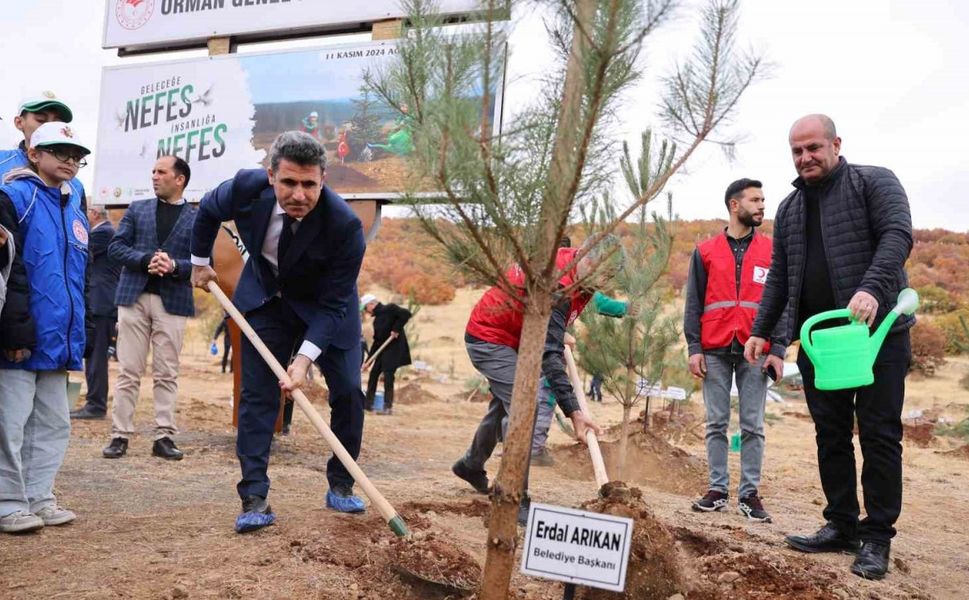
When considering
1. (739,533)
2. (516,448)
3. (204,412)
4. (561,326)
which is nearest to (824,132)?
(561,326)

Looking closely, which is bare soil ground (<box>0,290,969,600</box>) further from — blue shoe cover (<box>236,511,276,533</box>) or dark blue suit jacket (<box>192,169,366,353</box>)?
dark blue suit jacket (<box>192,169,366,353</box>)

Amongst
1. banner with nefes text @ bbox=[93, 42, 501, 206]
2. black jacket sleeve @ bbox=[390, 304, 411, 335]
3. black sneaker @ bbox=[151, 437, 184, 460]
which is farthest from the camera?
black jacket sleeve @ bbox=[390, 304, 411, 335]

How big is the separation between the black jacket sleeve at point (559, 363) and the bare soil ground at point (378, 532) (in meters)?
0.54

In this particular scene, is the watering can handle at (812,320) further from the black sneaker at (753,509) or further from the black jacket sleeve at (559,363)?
the black sneaker at (753,509)

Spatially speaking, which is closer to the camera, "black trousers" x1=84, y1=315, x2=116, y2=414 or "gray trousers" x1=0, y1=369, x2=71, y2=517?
"gray trousers" x1=0, y1=369, x2=71, y2=517

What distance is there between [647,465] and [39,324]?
15.8 feet

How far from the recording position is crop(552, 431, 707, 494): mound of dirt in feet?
21.8

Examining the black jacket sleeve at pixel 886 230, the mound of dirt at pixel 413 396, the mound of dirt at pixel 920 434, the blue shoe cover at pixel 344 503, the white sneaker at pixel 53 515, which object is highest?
the black jacket sleeve at pixel 886 230

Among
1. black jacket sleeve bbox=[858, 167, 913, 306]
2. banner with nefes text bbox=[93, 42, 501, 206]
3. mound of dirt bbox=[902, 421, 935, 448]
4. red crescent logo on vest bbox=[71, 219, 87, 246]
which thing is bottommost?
mound of dirt bbox=[902, 421, 935, 448]

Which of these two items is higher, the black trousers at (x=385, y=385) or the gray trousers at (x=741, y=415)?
the gray trousers at (x=741, y=415)

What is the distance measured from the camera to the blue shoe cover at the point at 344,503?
392 cm

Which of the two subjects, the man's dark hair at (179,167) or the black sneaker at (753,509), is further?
the man's dark hair at (179,167)

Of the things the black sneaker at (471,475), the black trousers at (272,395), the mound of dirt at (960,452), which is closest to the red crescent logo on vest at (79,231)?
the black trousers at (272,395)

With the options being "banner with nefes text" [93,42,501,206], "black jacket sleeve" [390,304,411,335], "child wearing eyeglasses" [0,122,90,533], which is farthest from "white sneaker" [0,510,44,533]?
"black jacket sleeve" [390,304,411,335]
